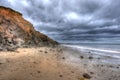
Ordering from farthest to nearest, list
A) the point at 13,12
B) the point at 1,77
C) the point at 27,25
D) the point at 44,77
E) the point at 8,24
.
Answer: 1. the point at 27,25
2. the point at 13,12
3. the point at 8,24
4. the point at 44,77
5. the point at 1,77

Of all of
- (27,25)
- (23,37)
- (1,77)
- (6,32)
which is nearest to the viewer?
(1,77)

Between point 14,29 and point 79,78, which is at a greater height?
point 14,29

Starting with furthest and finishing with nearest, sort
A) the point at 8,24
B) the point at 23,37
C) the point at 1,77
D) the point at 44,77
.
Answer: the point at 23,37 → the point at 8,24 → the point at 44,77 → the point at 1,77

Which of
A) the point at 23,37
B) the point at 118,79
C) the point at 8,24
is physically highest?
the point at 8,24

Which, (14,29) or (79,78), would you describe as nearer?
(79,78)

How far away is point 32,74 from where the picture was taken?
10375 mm

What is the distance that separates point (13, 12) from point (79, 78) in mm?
31277

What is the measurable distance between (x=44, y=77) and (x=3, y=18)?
946 inches

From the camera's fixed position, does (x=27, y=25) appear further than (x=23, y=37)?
Yes

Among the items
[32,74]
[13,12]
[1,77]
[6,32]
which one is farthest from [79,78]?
[13,12]

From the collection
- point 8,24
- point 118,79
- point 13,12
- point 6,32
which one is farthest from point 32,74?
point 13,12

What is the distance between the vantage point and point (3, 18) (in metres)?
30.5

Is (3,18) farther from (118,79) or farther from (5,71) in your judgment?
(118,79)

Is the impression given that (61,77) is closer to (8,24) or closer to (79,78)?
(79,78)
